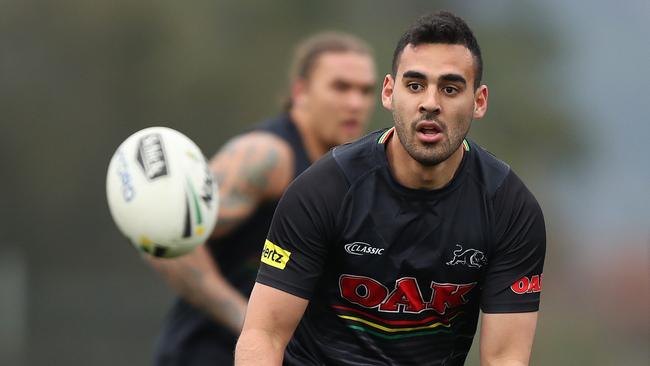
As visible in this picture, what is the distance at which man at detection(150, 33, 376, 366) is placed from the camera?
7.31 m

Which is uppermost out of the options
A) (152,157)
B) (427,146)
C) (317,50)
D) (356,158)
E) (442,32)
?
(442,32)

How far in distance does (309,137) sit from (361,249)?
2464 mm

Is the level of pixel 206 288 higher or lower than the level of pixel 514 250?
lower

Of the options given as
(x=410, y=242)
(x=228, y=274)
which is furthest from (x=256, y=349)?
(x=228, y=274)

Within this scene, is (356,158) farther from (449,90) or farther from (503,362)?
(503,362)

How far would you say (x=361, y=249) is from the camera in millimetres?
5301

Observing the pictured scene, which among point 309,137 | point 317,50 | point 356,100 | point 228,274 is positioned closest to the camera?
point 228,274

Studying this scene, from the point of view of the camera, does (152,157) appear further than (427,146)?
Yes

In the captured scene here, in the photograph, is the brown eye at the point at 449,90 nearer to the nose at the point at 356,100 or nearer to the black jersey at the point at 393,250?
the black jersey at the point at 393,250

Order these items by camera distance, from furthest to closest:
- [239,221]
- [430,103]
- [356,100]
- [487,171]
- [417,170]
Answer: [356,100] → [239,221] → [487,171] → [417,170] → [430,103]

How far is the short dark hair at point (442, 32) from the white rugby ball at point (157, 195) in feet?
4.51

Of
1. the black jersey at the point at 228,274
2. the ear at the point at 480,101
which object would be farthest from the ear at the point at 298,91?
the ear at the point at 480,101

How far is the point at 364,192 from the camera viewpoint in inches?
209

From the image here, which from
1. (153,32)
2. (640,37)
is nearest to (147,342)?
(153,32)
